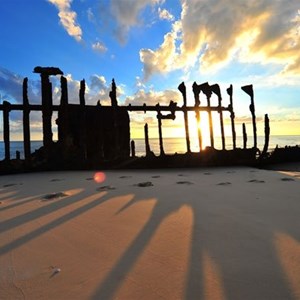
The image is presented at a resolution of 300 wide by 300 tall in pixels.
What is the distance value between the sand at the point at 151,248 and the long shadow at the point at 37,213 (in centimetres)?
2

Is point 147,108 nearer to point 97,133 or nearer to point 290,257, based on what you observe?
point 97,133

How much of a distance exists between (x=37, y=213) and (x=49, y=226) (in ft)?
2.71

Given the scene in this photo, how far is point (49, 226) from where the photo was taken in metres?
3.96

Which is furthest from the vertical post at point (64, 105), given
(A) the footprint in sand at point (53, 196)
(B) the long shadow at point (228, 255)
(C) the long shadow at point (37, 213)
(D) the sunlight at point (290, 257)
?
(D) the sunlight at point (290, 257)

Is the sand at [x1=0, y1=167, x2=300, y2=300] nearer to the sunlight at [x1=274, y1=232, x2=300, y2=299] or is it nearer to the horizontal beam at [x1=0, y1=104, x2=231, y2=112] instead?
the sunlight at [x1=274, y1=232, x2=300, y2=299]

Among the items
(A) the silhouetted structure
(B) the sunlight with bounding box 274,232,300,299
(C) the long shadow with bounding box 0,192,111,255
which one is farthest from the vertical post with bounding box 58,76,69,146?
(B) the sunlight with bounding box 274,232,300,299

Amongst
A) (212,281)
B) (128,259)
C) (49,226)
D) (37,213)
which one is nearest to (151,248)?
(128,259)

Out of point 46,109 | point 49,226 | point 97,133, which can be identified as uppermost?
point 46,109

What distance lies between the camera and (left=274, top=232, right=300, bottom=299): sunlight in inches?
90.0

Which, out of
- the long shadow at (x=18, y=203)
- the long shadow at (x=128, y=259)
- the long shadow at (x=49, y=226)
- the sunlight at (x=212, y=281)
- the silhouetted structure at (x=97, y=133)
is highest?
the silhouetted structure at (x=97, y=133)

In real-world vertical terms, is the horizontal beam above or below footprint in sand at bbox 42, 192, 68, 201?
above

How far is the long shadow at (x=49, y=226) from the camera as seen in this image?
324cm

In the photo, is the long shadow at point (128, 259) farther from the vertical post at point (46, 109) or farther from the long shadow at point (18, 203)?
the vertical post at point (46, 109)

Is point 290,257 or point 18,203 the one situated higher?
point 18,203
